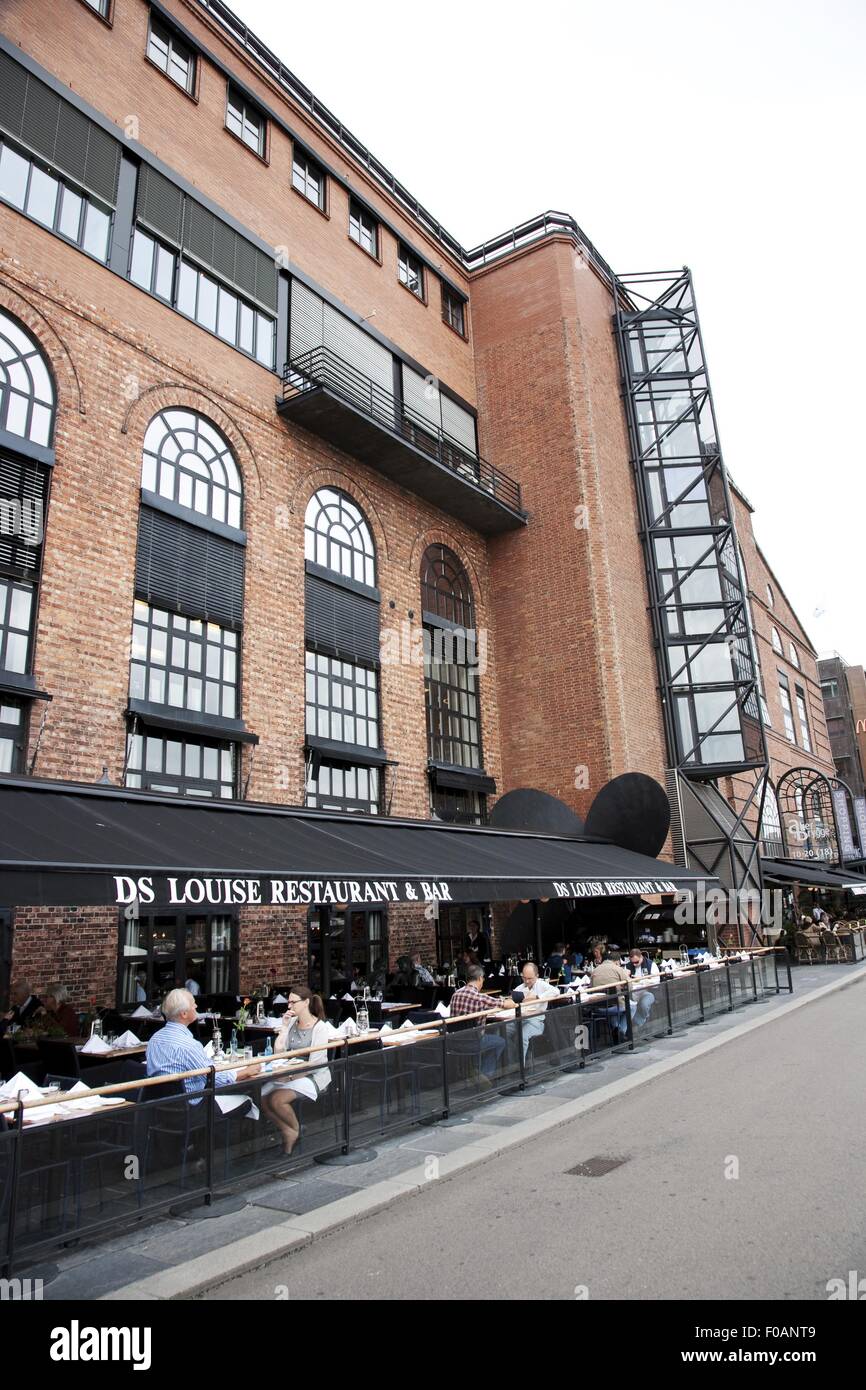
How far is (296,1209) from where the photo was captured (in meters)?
5.71

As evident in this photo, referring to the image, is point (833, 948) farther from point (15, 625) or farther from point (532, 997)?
point (15, 625)

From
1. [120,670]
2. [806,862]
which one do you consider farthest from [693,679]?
[120,670]

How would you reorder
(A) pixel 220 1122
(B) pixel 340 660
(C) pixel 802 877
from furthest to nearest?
(C) pixel 802 877 → (B) pixel 340 660 → (A) pixel 220 1122

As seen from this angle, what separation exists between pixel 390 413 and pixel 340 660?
20.5ft

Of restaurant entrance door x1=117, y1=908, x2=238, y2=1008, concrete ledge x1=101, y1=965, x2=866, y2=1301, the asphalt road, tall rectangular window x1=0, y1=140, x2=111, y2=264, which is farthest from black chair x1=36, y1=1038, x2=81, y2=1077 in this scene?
tall rectangular window x1=0, y1=140, x2=111, y2=264

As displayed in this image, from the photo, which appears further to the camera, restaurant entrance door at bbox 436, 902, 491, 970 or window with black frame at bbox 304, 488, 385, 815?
restaurant entrance door at bbox 436, 902, 491, 970

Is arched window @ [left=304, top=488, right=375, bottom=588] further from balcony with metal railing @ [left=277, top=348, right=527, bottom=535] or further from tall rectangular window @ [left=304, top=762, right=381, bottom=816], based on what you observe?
tall rectangular window @ [left=304, top=762, right=381, bottom=816]

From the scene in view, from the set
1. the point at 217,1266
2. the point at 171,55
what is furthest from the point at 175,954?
the point at 171,55

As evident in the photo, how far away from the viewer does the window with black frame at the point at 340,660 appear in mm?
16188

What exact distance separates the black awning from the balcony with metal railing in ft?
27.6

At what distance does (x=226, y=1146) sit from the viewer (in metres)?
6.01

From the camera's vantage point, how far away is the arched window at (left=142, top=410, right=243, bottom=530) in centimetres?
1424
